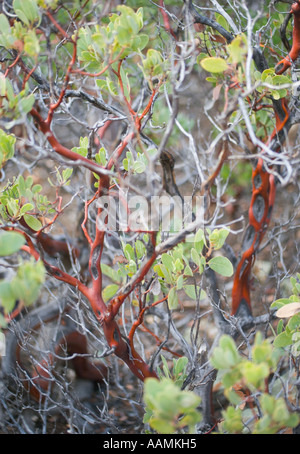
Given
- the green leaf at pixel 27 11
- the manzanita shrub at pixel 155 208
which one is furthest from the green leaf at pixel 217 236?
the green leaf at pixel 27 11

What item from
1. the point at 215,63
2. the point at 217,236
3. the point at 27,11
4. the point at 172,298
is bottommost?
the point at 172,298

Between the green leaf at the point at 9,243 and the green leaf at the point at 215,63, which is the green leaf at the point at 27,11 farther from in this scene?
the green leaf at the point at 9,243

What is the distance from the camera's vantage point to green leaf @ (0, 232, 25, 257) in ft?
2.40

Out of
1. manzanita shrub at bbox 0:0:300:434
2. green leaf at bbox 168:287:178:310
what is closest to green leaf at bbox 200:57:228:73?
manzanita shrub at bbox 0:0:300:434

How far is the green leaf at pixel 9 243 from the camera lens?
73cm

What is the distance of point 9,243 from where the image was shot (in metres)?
0.74

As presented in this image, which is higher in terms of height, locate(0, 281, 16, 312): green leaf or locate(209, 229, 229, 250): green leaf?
locate(209, 229, 229, 250): green leaf

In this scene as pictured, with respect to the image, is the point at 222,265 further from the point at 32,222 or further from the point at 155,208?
the point at 32,222

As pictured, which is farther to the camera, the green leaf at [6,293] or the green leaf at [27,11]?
the green leaf at [27,11]

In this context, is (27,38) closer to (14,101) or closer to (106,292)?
(14,101)

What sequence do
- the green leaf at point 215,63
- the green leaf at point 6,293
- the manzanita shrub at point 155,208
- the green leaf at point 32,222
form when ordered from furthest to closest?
the green leaf at point 32,222, the green leaf at point 215,63, the manzanita shrub at point 155,208, the green leaf at point 6,293

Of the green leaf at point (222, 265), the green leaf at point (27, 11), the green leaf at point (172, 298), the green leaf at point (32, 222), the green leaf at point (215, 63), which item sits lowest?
the green leaf at point (172, 298)

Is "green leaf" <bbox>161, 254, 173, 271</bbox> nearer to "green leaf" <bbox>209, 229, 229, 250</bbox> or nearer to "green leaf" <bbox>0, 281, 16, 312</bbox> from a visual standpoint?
"green leaf" <bbox>209, 229, 229, 250</bbox>

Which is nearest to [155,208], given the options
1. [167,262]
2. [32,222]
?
[167,262]
